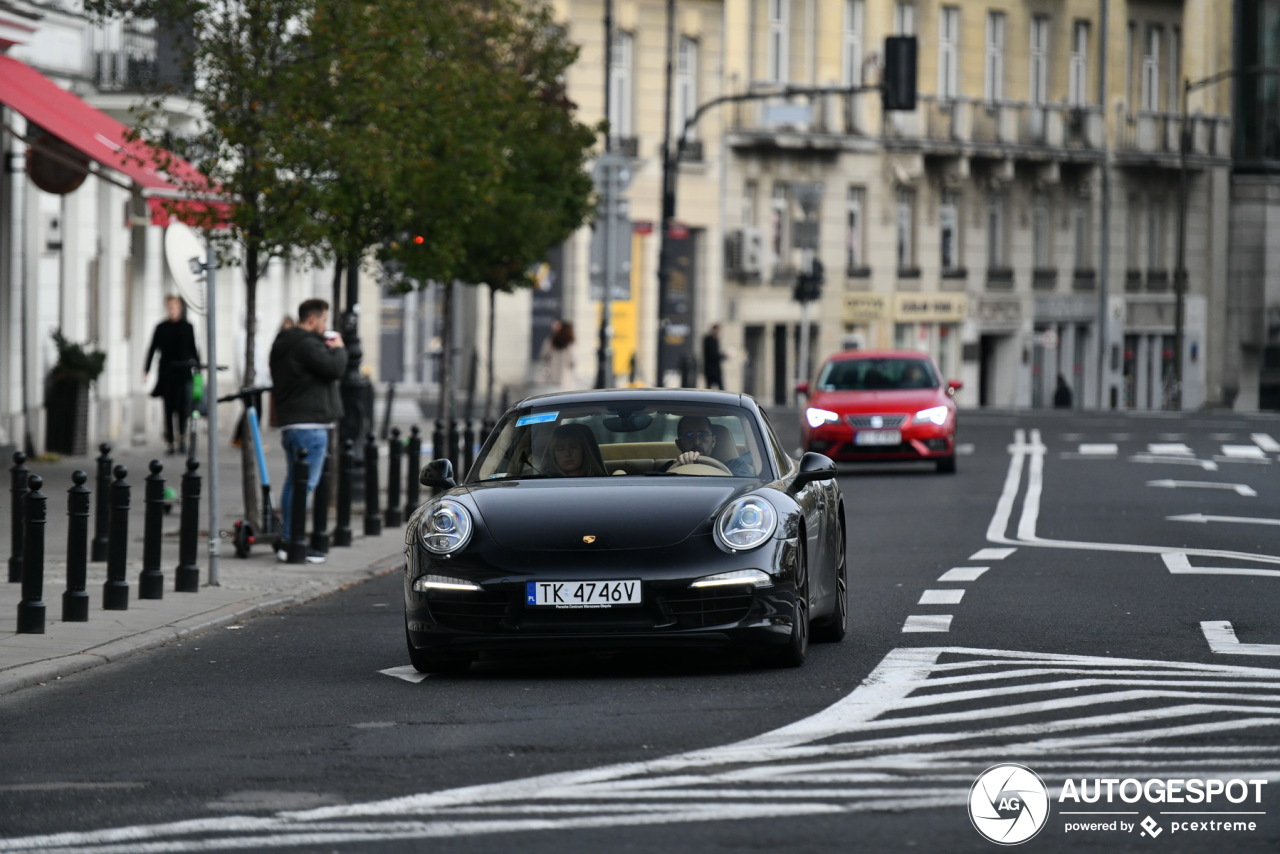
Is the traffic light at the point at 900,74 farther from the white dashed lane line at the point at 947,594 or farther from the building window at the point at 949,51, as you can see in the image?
the building window at the point at 949,51

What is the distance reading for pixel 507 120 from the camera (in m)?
32.2

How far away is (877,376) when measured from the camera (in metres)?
30.6

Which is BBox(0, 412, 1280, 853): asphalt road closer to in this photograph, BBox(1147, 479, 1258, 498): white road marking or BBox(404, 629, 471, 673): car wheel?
BBox(404, 629, 471, 673): car wheel

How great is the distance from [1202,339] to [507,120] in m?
50.1

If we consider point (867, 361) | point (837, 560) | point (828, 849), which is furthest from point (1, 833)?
point (867, 361)

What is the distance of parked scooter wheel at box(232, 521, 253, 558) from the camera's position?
18205 millimetres

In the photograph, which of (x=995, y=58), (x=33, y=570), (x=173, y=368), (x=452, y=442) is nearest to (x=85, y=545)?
(x=33, y=570)

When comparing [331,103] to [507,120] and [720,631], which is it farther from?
[507,120]

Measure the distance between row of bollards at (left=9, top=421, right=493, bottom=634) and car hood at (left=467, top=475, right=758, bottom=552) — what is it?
9.47ft

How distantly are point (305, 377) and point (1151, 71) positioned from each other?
62.9 metres

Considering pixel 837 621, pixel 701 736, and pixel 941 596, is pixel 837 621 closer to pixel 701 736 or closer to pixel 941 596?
pixel 941 596

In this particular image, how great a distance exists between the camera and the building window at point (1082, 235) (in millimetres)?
74375

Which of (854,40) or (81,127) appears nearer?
(81,127)

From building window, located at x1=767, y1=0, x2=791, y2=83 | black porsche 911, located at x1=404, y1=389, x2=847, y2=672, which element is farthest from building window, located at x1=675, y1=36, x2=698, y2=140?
black porsche 911, located at x1=404, y1=389, x2=847, y2=672
